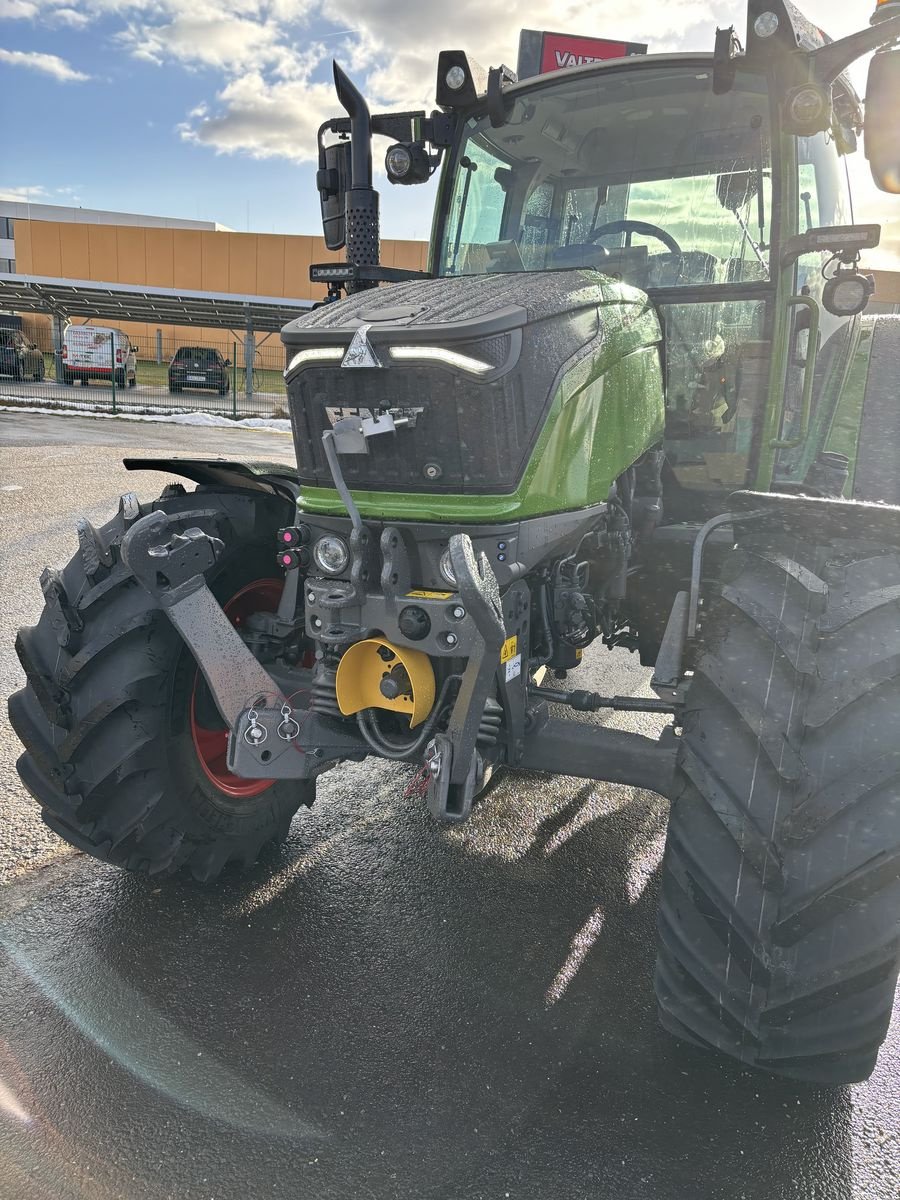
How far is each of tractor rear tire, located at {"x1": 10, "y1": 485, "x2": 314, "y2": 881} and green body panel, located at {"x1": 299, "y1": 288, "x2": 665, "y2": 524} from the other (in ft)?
1.91

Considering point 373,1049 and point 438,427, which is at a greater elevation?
point 438,427

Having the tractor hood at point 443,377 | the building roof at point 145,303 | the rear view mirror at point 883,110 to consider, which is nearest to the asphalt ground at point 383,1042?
the tractor hood at point 443,377

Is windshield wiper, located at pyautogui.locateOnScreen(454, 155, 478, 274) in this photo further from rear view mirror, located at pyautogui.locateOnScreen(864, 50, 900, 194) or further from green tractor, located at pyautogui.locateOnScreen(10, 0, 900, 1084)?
rear view mirror, located at pyautogui.locateOnScreen(864, 50, 900, 194)

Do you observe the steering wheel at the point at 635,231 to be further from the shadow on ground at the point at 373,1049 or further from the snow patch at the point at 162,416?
the snow patch at the point at 162,416

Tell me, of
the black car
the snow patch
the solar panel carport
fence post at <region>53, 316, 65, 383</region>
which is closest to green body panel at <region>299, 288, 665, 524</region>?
the snow patch

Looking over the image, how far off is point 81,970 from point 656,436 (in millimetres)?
2360

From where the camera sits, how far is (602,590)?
2.89 metres

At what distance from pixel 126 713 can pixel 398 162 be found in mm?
2265

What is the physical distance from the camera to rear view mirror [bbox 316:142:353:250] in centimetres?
309

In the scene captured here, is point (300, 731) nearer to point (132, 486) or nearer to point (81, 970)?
point (81, 970)

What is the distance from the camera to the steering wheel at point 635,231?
3293 millimetres

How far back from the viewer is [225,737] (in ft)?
10.3

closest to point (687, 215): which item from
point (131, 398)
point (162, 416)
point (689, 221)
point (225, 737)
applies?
point (689, 221)

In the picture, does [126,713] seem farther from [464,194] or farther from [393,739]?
[464,194]
